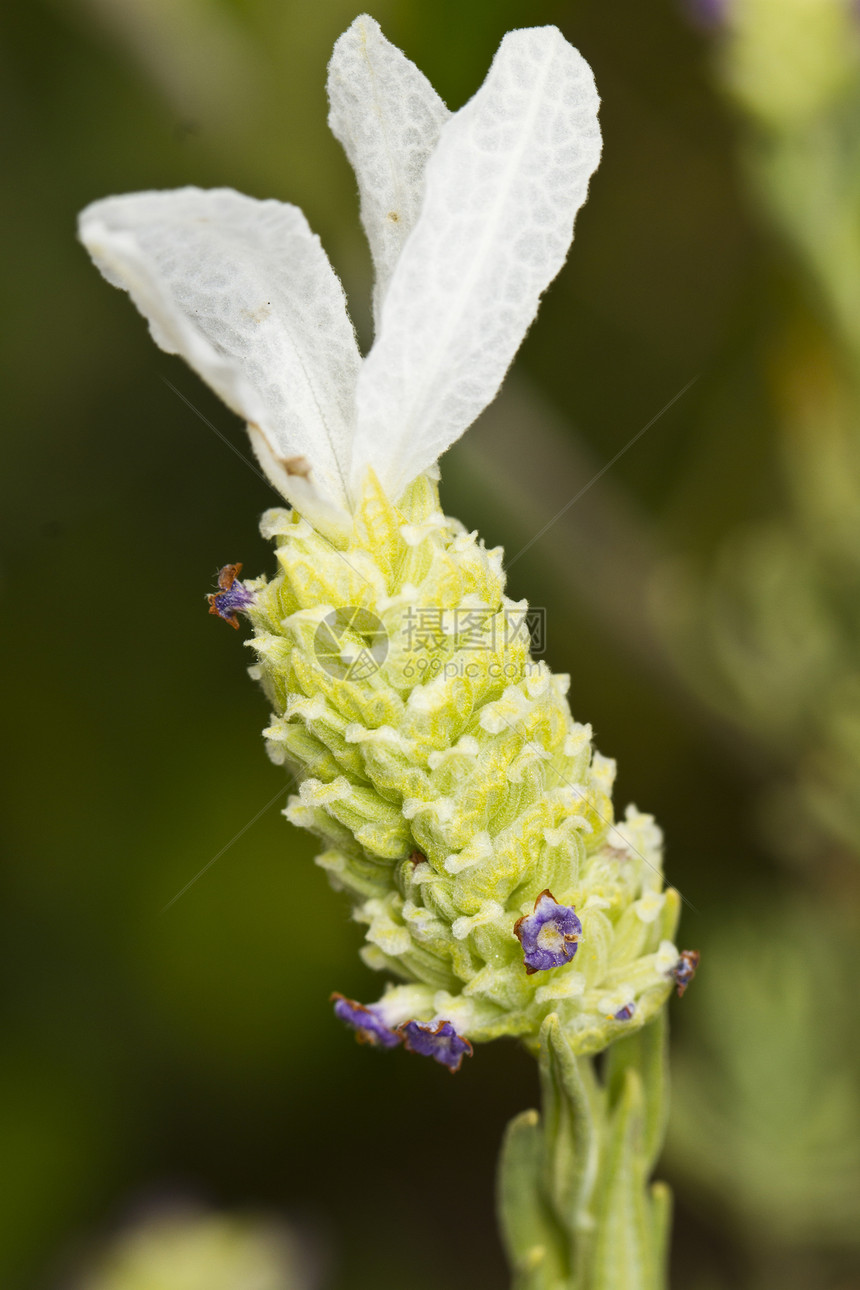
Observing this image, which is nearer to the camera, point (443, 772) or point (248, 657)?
point (443, 772)

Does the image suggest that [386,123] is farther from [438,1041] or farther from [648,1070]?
[648,1070]

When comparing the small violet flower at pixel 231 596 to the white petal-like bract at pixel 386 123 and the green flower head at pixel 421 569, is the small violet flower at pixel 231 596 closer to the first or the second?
the green flower head at pixel 421 569

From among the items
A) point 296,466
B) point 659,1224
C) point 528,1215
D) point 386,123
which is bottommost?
point 528,1215

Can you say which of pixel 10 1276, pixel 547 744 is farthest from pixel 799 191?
pixel 10 1276

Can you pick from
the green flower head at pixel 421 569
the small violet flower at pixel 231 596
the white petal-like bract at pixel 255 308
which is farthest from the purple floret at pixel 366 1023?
the white petal-like bract at pixel 255 308

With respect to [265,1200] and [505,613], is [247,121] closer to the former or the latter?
[505,613]

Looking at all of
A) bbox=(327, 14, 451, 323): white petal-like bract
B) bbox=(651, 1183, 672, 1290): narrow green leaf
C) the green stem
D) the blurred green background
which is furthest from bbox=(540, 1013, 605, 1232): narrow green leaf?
the blurred green background

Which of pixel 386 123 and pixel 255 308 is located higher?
pixel 386 123

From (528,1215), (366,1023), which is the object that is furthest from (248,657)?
(366,1023)

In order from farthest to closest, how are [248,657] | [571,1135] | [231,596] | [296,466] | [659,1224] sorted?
[248,657], [659,1224], [571,1135], [231,596], [296,466]
